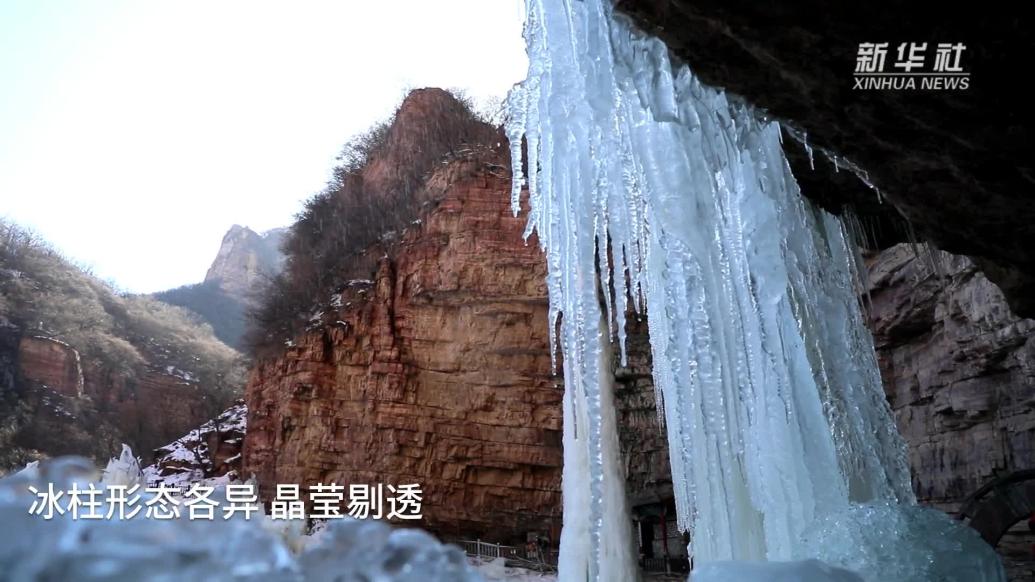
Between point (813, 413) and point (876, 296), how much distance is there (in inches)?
302

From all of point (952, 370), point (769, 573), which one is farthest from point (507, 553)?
point (769, 573)

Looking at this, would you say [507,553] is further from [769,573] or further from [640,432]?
[769,573]

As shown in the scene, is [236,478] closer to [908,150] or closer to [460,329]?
[460,329]

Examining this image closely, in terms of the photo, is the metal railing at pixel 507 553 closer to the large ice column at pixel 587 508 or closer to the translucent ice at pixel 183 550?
the large ice column at pixel 587 508

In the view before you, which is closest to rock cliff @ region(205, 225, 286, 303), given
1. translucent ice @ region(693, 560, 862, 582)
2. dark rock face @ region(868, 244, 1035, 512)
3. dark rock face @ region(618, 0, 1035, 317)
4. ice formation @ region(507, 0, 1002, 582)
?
dark rock face @ region(868, 244, 1035, 512)

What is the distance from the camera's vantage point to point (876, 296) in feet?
34.8

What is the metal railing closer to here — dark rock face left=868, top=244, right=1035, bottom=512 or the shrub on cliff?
the shrub on cliff

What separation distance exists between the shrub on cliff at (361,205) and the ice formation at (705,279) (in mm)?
9692

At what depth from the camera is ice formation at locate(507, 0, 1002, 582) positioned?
3398 millimetres

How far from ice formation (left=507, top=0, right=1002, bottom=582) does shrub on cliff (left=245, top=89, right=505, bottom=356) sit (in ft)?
31.8

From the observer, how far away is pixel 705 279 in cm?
409

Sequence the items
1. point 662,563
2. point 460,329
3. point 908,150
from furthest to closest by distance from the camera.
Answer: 1. point 460,329
2. point 662,563
3. point 908,150

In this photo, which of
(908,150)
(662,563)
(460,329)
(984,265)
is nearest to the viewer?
(908,150)

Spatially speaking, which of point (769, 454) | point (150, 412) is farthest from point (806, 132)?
point (150, 412)
